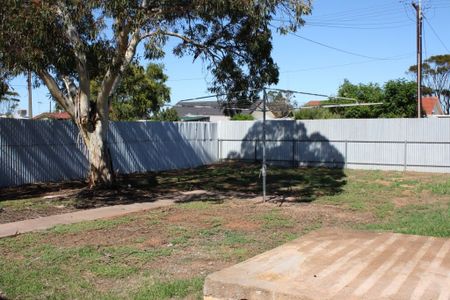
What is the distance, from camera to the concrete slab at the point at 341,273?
4.40 meters

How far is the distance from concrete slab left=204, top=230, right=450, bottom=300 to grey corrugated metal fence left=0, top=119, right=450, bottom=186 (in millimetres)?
13627

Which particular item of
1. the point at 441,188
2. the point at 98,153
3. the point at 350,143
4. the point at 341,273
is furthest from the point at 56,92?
the point at 350,143

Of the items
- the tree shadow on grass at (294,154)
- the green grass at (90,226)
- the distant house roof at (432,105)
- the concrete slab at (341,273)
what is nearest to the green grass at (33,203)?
the green grass at (90,226)

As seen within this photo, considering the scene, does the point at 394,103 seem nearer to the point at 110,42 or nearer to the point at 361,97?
the point at 361,97

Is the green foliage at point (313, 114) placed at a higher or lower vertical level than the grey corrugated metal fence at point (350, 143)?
higher

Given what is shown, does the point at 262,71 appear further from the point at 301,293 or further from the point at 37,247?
the point at 301,293

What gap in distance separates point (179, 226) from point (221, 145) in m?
19.4

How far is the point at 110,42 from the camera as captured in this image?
13844mm

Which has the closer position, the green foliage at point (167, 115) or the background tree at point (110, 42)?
the background tree at point (110, 42)

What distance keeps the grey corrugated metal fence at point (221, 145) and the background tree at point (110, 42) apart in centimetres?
260

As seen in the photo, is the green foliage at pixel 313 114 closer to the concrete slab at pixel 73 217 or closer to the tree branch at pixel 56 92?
the tree branch at pixel 56 92

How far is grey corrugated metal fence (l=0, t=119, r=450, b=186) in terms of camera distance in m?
18.0

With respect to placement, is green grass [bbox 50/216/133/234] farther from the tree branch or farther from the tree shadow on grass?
the tree shadow on grass

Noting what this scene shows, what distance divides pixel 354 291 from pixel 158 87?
1492 inches
